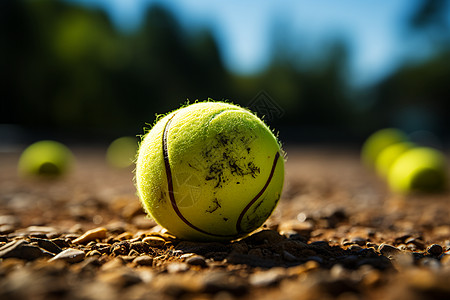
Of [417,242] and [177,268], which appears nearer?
[177,268]

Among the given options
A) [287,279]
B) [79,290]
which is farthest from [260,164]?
[79,290]

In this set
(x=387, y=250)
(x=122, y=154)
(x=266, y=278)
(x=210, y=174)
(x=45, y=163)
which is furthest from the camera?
(x=122, y=154)

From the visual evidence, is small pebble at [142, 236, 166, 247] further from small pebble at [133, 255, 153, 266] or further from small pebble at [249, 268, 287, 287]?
small pebble at [249, 268, 287, 287]

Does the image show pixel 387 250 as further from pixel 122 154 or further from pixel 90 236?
pixel 122 154

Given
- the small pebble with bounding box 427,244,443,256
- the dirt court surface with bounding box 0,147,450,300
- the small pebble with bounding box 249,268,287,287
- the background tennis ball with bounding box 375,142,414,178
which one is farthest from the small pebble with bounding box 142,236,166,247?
the background tennis ball with bounding box 375,142,414,178

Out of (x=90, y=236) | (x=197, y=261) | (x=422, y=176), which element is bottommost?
(x=197, y=261)

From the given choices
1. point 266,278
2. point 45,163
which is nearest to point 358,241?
point 266,278
